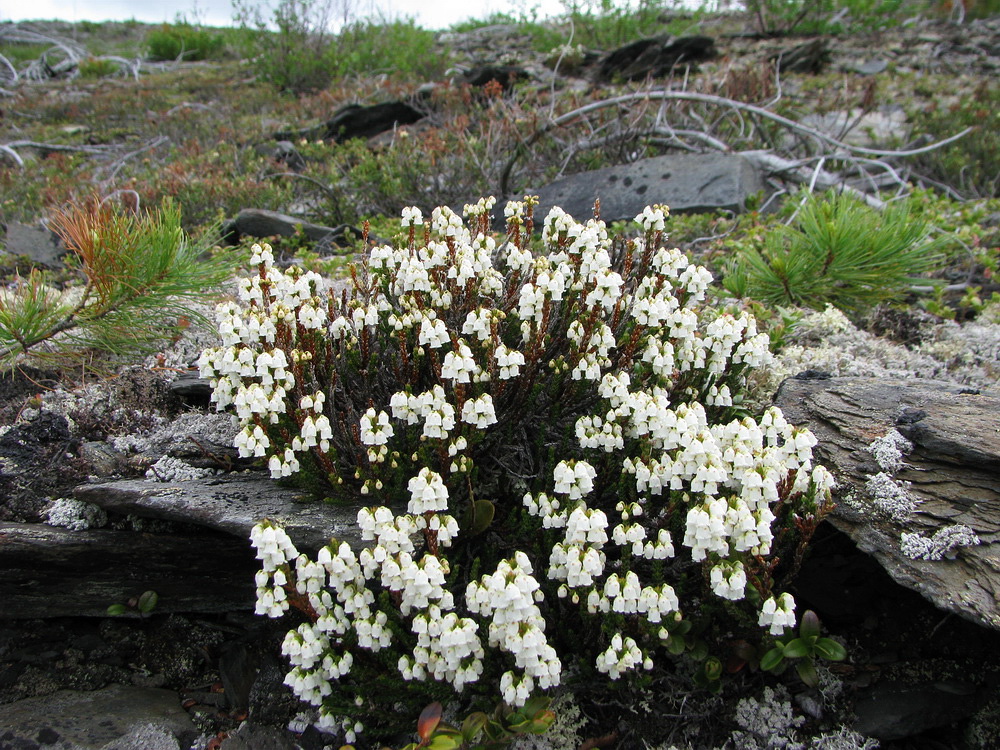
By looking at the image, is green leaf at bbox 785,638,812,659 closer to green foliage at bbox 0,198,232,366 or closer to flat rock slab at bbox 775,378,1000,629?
flat rock slab at bbox 775,378,1000,629

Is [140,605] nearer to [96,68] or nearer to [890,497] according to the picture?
[890,497]

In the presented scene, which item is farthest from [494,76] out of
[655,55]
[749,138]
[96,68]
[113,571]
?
[96,68]

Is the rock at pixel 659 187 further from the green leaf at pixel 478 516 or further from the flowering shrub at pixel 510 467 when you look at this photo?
the green leaf at pixel 478 516

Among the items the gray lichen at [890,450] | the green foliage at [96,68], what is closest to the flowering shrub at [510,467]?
the gray lichen at [890,450]

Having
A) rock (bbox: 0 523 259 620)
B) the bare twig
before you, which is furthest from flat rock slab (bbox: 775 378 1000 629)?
the bare twig

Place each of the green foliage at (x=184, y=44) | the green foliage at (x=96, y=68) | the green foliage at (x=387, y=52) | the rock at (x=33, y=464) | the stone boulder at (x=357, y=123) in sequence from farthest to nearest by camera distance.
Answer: the green foliage at (x=184, y=44)
the green foliage at (x=96, y=68)
the green foliage at (x=387, y=52)
the stone boulder at (x=357, y=123)
the rock at (x=33, y=464)

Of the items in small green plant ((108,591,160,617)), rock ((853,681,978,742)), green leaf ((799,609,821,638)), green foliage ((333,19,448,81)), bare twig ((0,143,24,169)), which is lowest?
small green plant ((108,591,160,617))
